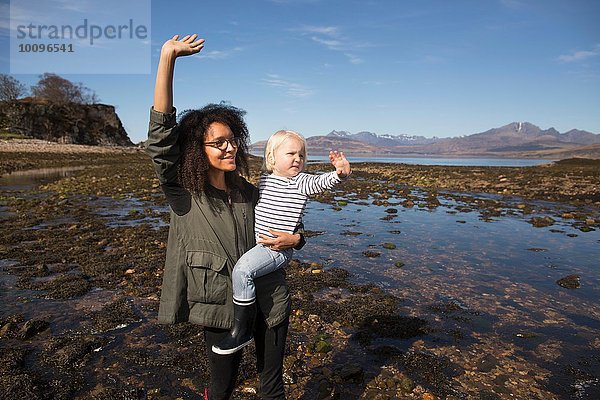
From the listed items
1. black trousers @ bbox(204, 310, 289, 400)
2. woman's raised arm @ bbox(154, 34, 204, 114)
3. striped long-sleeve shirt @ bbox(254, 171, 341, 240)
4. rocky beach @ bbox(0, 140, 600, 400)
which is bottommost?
rocky beach @ bbox(0, 140, 600, 400)

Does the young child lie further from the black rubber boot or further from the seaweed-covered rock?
the seaweed-covered rock

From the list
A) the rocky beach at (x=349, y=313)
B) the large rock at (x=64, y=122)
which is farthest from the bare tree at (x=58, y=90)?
the rocky beach at (x=349, y=313)

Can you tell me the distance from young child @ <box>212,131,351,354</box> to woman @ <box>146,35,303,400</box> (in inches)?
4.6

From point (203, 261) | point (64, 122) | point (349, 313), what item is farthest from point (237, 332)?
point (64, 122)

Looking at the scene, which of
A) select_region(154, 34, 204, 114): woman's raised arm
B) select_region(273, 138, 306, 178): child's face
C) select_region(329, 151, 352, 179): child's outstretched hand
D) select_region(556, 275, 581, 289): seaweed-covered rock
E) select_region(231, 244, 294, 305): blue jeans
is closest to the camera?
select_region(154, 34, 204, 114): woman's raised arm

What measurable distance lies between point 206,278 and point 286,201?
0.95m

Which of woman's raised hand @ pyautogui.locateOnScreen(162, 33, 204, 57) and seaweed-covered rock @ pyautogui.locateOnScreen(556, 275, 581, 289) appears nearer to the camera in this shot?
woman's raised hand @ pyautogui.locateOnScreen(162, 33, 204, 57)

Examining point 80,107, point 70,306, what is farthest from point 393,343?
point 80,107

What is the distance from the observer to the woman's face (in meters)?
3.06

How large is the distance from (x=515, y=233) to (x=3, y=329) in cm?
1572

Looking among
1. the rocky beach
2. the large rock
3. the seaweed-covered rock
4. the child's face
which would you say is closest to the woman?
the child's face

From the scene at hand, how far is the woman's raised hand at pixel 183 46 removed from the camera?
8.55 feet

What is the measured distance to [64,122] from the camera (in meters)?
93.0

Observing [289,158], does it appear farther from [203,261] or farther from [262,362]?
[262,362]
